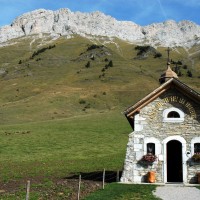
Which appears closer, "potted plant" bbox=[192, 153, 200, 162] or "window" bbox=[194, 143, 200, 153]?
"potted plant" bbox=[192, 153, 200, 162]

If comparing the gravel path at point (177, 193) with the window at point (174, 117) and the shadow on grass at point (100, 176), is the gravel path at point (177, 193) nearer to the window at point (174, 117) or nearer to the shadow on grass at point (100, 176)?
the shadow on grass at point (100, 176)

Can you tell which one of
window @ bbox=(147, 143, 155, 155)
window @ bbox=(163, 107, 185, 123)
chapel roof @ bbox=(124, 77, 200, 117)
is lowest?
window @ bbox=(147, 143, 155, 155)

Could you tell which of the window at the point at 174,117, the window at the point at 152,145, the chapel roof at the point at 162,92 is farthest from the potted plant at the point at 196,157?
the chapel roof at the point at 162,92

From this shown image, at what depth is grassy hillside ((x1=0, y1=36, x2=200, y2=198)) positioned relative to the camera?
43438mm

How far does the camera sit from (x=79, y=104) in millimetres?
98250

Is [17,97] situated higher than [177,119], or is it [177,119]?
[17,97]

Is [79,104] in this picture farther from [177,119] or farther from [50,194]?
[50,194]

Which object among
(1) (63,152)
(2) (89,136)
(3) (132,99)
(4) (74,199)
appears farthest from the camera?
(3) (132,99)

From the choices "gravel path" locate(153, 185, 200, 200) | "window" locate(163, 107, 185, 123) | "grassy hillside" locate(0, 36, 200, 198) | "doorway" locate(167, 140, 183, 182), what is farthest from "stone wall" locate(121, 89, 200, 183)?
"grassy hillside" locate(0, 36, 200, 198)

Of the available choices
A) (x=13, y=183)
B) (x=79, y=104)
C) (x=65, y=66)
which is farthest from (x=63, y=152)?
(x=65, y=66)

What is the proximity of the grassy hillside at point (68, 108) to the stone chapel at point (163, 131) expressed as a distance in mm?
8107

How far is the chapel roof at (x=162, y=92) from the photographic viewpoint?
2842 cm

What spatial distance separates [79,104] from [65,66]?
63322 millimetres

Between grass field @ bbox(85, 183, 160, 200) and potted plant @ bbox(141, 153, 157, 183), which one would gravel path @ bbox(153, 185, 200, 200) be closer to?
grass field @ bbox(85, 183, 160, 200)
